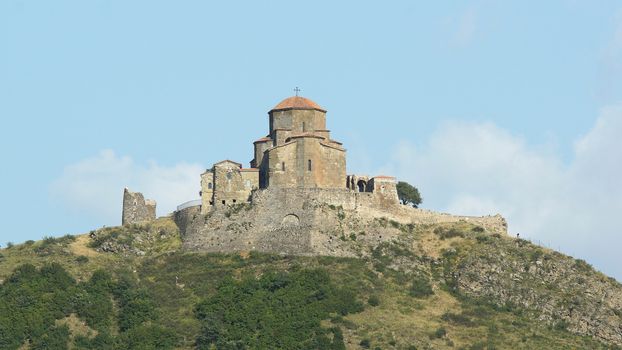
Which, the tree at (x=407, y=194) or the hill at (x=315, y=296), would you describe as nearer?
the hill at (x=315, y=296)

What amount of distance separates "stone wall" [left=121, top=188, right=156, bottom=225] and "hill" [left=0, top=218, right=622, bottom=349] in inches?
181

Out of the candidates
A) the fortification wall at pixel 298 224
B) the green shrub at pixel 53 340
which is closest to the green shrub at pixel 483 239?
the fortification wall at pixel 298 224

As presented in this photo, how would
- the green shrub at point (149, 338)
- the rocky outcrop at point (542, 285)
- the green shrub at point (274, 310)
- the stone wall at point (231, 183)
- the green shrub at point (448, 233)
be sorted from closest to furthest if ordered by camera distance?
the green shrub at point (274, 310)
the green shrub at point (149, 338)
the rocky outcrop at point (542, 285)
the green shrub at point (448, 233)
the stone wall at point (231, 183)

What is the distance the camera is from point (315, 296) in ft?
406

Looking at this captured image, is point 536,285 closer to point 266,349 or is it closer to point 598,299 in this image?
point 598,299

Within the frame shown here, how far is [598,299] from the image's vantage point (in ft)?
416

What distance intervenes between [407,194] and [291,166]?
25.1 m

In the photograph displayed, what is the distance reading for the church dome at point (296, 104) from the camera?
449 ft

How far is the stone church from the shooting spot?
433 ft

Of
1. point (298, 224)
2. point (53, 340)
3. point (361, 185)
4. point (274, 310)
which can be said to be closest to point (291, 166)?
point (298, 224)

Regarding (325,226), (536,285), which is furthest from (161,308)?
A: (536,285)

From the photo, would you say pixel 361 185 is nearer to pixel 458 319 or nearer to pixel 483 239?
pixel 483 239

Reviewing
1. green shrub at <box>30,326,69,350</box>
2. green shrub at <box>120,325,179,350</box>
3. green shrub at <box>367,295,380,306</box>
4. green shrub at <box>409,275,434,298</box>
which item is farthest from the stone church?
green shrub at <box>30,326,69,350</box>

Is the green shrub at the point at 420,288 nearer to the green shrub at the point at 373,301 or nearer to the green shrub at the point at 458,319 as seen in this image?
the green shrub at the point at 458,319
